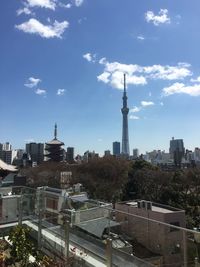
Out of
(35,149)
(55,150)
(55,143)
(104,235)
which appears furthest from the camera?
(35,149)

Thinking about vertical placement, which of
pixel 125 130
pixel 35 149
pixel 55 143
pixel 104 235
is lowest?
pixel 104 235

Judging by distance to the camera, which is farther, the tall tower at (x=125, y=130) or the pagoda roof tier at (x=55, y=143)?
the tall tower at (x=125, y=130)

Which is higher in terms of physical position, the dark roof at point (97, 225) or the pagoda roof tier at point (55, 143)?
the pagoda roof tier at point (55, 143)

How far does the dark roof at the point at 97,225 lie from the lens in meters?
3.62

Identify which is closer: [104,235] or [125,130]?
[104,235]

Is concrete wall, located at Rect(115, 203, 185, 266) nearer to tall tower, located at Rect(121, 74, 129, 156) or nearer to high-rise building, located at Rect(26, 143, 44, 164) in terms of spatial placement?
high-rise building, located at Rect(26, 143, 44, 164)

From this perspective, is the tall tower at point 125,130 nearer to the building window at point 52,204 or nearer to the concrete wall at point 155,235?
the building window at point 52,204

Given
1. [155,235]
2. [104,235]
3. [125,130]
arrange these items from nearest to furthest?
[155,235] < [104,235] < [125,130]

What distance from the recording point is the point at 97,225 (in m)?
3.90

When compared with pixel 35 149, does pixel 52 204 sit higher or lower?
lower

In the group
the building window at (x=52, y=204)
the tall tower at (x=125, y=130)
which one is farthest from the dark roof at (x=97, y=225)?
the tall tower at (x=125, y=130)

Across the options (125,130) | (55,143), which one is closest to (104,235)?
(55,143)

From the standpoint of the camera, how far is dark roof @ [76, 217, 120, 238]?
11.9 ft

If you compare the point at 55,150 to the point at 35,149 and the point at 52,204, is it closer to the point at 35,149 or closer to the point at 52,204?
the point at 35,149
